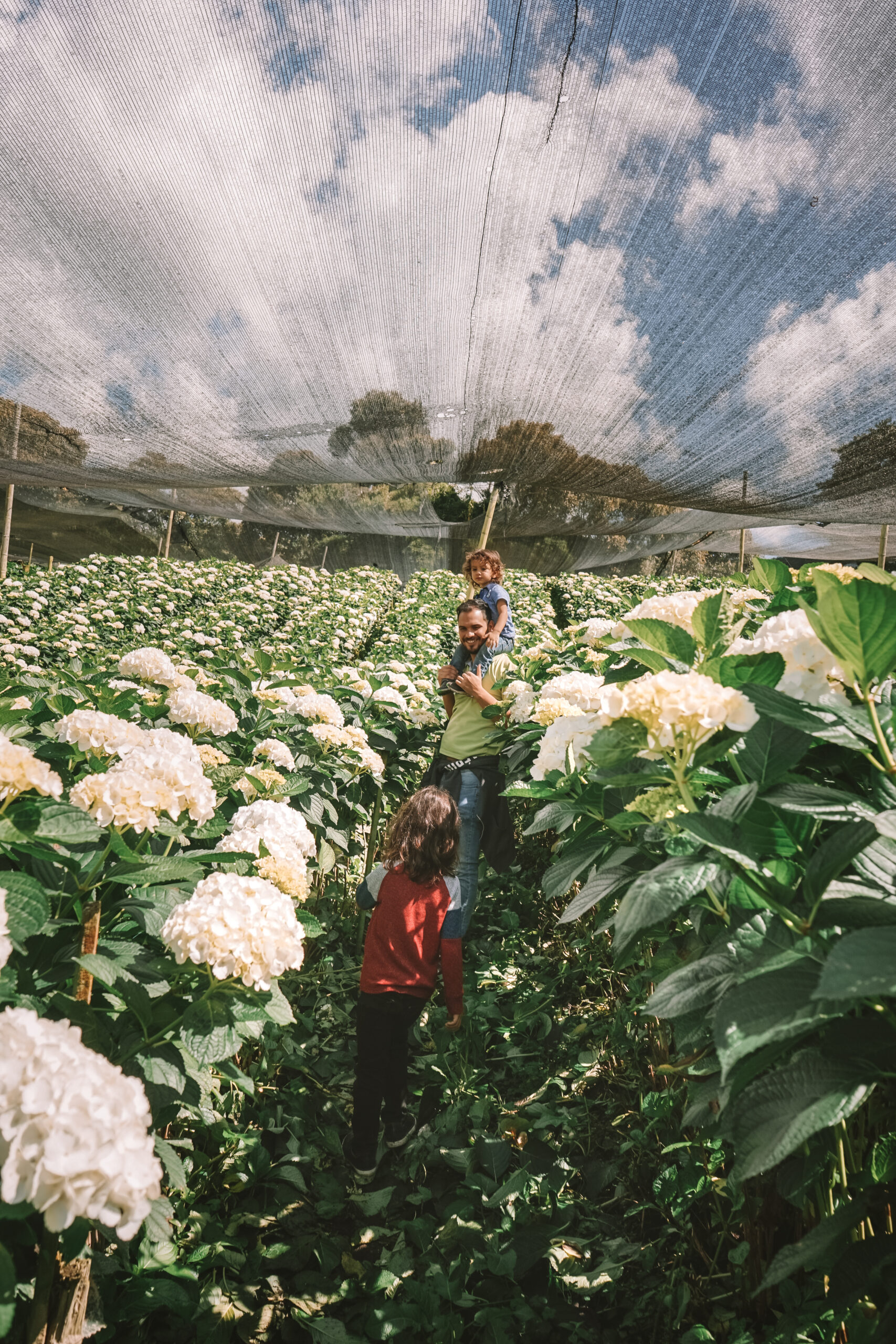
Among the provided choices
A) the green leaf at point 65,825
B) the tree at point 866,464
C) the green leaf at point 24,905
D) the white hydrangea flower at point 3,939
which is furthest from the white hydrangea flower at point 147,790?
the tree at point 866,464

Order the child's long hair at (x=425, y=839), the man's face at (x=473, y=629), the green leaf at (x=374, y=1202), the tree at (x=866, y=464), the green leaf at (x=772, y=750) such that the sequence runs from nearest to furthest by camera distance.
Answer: the green leaf at (x=772, y=750), the green leaf at (x=374, y=1202), the child's long hair at (x=425, y=839), the man's face at (x=473, y=629), the tree at (x=866, y=464)

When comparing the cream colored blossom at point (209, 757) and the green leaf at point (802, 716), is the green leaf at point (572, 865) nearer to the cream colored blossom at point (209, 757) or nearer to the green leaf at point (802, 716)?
the green leaf at point (802, 716)

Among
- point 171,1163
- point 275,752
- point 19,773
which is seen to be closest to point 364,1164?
point 171,1163

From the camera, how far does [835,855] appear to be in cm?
72

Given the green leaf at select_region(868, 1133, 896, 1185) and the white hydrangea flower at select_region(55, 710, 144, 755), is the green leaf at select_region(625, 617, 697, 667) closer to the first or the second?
the green leaf at select_region(868, 1133, 896, 1185)

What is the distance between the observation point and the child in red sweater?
79.7 inches

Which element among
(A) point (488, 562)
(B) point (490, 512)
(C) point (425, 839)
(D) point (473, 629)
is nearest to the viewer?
(C) point (425, 839)

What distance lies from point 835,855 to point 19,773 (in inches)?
39.5

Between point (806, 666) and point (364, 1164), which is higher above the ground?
point (806, 666)

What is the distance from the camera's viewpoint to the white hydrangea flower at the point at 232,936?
0.98m

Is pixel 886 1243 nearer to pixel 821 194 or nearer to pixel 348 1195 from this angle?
pixel 348 1195

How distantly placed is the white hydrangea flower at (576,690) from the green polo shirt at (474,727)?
111 cm

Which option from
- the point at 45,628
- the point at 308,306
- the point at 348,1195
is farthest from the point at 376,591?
the point at 348,1195

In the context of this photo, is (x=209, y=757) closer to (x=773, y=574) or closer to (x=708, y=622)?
(x=708, y=622)
